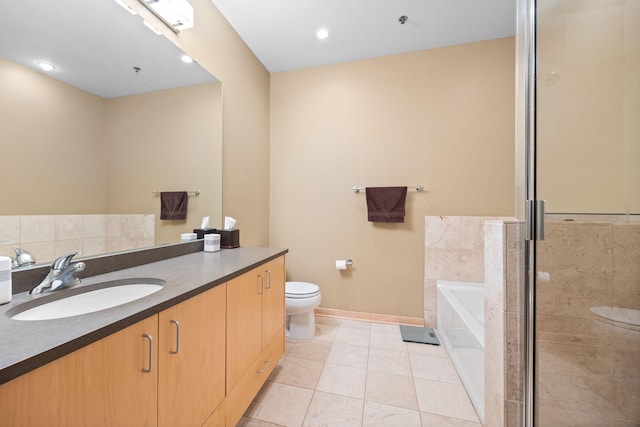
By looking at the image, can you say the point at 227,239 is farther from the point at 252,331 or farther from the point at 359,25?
the point at 359,25

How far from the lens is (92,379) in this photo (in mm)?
582

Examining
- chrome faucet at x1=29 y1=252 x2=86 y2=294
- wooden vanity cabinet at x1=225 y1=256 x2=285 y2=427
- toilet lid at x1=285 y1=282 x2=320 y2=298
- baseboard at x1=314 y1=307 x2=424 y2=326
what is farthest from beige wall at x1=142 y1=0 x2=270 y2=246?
chrome faucet at x1=29 y1=252 x2=86 y2=294

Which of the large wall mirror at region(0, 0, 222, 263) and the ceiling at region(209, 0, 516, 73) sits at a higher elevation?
the ceiling at region(209, 0, 516, 73)

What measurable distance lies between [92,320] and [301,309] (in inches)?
58.3

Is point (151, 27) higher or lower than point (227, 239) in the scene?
higher

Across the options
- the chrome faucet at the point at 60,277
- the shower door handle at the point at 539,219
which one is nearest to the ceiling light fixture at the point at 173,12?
the chrome faucet at the point at 60,277

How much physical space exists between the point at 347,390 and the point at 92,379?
1.32 meters

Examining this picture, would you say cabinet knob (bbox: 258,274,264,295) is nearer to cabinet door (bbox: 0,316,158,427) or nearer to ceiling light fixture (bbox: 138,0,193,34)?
cabinet door (bbox: 0,316,158,427)

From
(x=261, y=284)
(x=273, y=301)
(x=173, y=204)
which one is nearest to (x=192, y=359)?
(x=261, y=284)

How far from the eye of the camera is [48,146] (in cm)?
97

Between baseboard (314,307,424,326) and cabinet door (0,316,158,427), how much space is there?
1.88m

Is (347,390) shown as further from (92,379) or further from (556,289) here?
(92,379)

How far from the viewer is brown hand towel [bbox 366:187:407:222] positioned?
2.24 m

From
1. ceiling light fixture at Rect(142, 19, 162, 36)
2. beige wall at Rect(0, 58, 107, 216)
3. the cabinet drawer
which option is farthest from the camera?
ceiling light fixture at Rect(142, 19, 162, 36)
